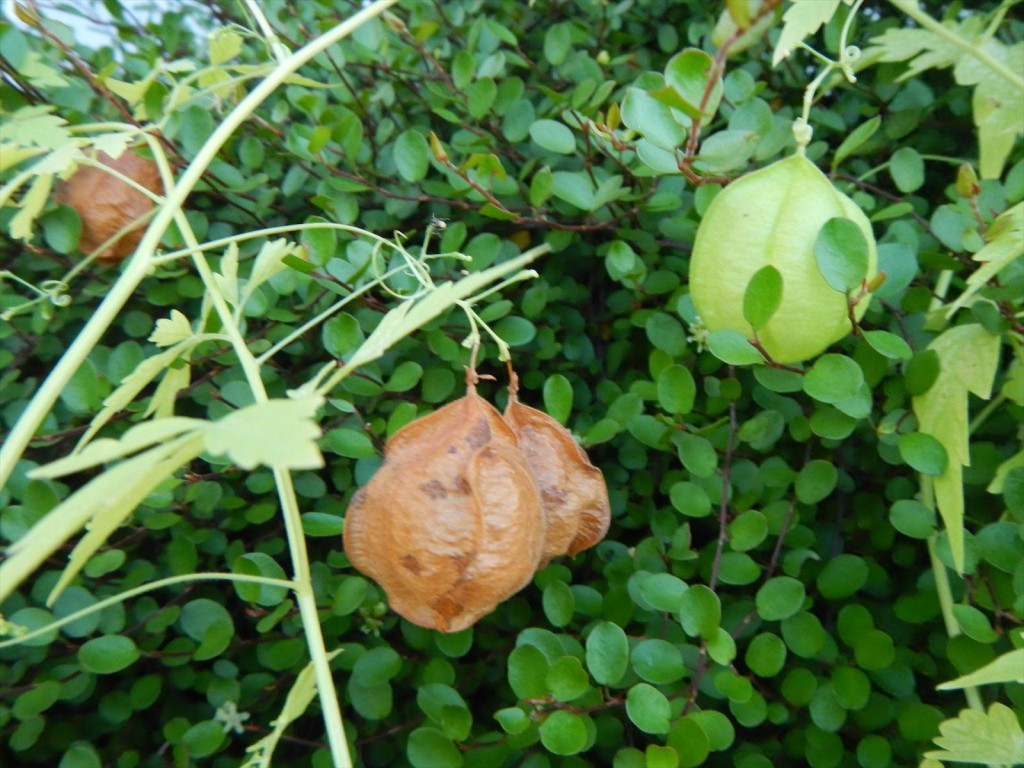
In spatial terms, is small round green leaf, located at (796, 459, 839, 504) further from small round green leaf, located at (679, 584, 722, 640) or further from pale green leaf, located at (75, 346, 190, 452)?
pale green leaf, located at (75, 346, 190, 452)

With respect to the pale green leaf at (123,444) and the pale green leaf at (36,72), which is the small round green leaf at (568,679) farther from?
the pale green leaf at (36,72)

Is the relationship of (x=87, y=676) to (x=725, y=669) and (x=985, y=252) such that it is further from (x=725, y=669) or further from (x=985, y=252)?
(x=985, y=252)

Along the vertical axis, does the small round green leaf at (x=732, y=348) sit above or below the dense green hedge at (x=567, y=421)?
above

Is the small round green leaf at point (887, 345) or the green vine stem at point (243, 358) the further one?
the small round green leaf at point (887, 345)

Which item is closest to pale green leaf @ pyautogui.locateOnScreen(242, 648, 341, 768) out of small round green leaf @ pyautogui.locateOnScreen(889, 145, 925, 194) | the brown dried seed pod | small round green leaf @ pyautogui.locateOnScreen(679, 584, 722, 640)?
small round green leaf @ pyautogui.locateOnScreen(679, 584, 722, 640)

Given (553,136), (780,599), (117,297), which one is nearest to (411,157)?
(553,136)

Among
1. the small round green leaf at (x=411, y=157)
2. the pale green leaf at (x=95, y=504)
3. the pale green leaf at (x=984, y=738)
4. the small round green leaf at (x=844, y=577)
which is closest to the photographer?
the pale green leaf at (x=95, y=504)

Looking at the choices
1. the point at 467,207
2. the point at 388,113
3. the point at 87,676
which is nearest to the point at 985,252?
the point at 467,207

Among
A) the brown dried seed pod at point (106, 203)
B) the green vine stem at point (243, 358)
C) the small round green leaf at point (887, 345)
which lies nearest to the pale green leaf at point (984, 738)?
the small round green leaf at point (887, 345)
